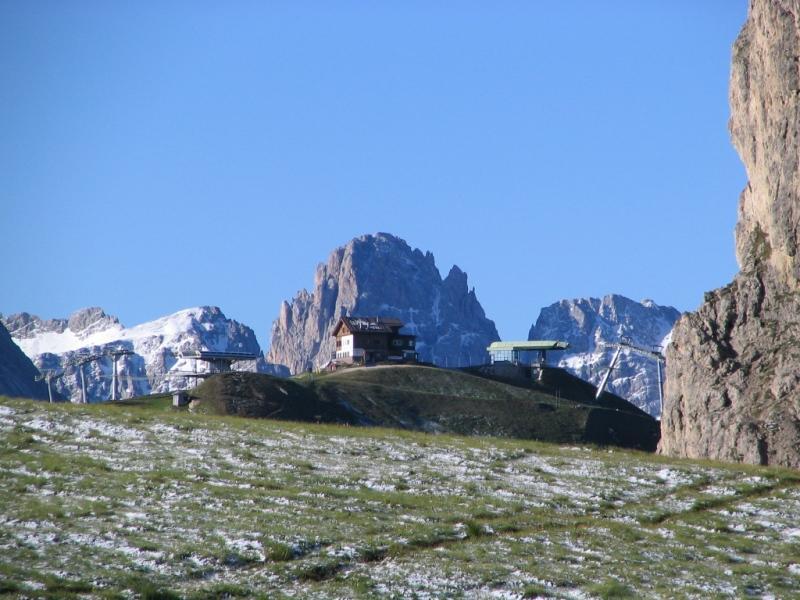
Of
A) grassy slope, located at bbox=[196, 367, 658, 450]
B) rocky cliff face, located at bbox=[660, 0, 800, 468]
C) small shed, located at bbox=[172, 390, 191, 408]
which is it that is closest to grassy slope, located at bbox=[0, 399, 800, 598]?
rocky cliff face, located at bbox=[660, 0, 800, 468]

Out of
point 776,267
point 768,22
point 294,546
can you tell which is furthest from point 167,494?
point 768,22

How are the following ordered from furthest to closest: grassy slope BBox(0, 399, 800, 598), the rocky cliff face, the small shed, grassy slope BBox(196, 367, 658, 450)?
grassy slope BBox(196, 367, 658, 450) → the small shed → the rocky cliff face → grassy slope BBox(0, 399, 800, 598)

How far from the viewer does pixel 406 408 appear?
18400cm

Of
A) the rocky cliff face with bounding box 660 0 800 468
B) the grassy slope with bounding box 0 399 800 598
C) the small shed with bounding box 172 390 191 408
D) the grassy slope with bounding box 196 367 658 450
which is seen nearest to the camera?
the grassy slope with bounding box 0 399 800 598

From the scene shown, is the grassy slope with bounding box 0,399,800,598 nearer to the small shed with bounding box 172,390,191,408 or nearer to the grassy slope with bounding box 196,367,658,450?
the small shed with bounding box 172,390,191,408

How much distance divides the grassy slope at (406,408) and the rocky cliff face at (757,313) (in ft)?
66.8

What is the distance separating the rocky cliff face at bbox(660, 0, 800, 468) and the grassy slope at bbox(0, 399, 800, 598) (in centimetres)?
8099

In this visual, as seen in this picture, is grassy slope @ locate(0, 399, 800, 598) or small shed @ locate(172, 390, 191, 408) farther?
small shed @ locate(172, 390, 191, 408)

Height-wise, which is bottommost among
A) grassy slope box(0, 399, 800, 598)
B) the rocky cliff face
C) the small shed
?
grassy slope box(0, 399, 800, 598)

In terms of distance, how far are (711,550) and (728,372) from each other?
4678 inches

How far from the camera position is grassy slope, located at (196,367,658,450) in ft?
560

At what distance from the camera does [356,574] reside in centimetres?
4344

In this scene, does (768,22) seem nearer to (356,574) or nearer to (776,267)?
(776,267)

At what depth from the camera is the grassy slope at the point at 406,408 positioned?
171 m
